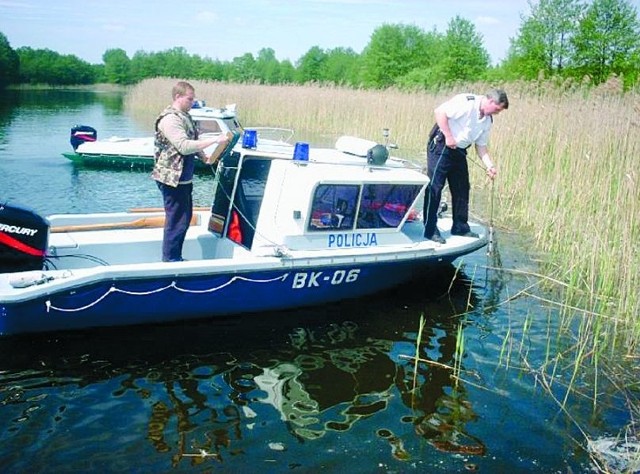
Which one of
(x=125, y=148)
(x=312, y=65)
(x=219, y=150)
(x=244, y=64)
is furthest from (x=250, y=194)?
(x=244, y=64)

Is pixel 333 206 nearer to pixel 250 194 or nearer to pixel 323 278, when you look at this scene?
pixel 323 278

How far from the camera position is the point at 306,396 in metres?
5.34

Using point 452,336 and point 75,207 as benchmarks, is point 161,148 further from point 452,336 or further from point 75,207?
point 75,207

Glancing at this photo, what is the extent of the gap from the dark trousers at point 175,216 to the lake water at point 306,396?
78 centimetres

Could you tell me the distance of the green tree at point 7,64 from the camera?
67.2 m

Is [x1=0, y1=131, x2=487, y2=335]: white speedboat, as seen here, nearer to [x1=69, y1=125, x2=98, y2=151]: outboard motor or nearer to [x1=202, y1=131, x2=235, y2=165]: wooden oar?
[x1=202, y1=131, x2=235, y2=165]: wooden oar

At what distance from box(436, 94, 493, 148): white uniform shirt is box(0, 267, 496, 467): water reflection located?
214 centimetres

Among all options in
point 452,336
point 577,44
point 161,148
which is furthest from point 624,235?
point 577,44

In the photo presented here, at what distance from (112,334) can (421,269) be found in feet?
11.6

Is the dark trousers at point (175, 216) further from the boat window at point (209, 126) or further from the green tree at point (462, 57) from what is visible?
the green tree at point (462, 57)

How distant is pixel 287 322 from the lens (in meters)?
6.80

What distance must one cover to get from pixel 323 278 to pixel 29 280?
9.40 ft

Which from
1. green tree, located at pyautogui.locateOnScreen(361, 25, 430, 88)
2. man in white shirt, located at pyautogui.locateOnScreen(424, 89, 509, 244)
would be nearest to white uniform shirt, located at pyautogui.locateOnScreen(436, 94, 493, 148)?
man in white shirt, located at pyautogui.locateOnScreen(424, 89, 509, 244)

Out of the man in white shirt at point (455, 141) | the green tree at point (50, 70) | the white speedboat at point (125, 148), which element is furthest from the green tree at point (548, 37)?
the green tree at point (50, 70)
